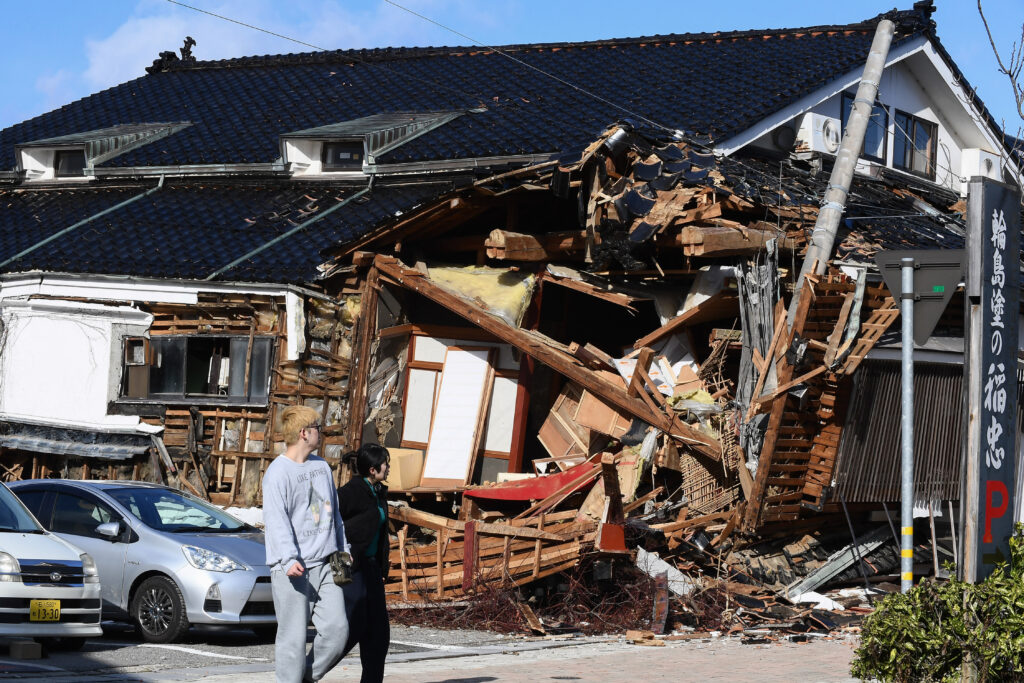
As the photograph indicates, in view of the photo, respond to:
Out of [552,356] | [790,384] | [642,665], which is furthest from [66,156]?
[642,665]

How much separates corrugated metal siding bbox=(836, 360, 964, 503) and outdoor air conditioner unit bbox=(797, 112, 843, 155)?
6.23 m

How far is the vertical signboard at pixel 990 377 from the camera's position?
8578 millimetres

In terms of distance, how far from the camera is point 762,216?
1538 centimetres

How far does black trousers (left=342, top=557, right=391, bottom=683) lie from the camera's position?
802 centimetres

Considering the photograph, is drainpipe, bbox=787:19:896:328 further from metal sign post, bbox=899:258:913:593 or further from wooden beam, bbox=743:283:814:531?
metal sign post, bbox=899:258:913:593

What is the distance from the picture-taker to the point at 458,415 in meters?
17.6

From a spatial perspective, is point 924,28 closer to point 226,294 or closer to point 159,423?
point 226,294

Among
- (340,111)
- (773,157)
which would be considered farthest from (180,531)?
(340,111)

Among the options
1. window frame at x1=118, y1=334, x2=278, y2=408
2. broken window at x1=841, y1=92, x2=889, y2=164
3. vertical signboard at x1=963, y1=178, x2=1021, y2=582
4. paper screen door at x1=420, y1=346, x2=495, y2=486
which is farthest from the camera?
broken window at x1=841, y1=92, x2=889, y2=164

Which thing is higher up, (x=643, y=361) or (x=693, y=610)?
(x=643, y=361)

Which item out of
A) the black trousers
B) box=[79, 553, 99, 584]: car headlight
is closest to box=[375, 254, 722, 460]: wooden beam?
box=[79, 553, 99, 584]: car headlight

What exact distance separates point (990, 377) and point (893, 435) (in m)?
6.22

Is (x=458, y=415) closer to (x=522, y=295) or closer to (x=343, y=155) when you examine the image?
(x=522, y=295)

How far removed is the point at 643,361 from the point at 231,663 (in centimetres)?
634
